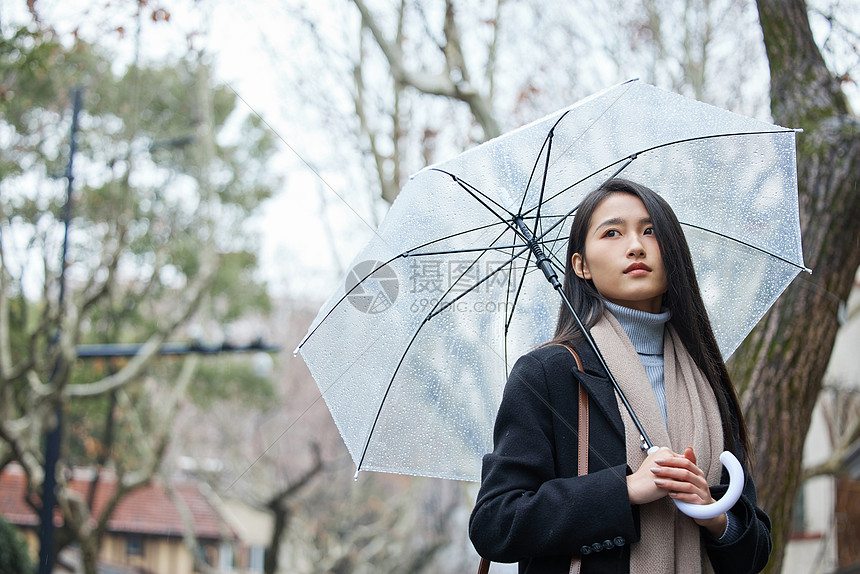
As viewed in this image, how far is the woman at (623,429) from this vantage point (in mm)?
1880

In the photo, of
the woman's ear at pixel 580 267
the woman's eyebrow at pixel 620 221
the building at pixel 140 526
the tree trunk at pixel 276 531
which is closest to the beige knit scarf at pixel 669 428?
the woman's ear at pixel 580 267

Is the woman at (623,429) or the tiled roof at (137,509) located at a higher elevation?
the woman at (623,429)

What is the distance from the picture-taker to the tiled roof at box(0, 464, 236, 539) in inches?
893

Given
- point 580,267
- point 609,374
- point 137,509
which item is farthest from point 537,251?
point 137,509

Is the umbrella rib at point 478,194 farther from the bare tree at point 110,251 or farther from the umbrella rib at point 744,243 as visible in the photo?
the bare tree at point 110,251

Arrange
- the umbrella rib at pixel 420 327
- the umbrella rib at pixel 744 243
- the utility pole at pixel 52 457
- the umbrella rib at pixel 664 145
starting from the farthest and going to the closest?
the utility pole at pixel 52 457
the umbrella rib at pixel 744 243
the umbrella rib at pixel 420 327
the umbrella rib at pixel 664 145

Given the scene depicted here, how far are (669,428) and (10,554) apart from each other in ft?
37.3

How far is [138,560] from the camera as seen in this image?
24.5m

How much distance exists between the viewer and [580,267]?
2316 millimetres

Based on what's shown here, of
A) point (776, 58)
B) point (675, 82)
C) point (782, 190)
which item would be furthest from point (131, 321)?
point (782, 190)

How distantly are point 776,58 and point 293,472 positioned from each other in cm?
2348

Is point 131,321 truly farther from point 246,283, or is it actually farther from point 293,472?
point 293,472

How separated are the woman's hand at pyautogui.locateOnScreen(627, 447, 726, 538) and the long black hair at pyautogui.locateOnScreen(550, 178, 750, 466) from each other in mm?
343

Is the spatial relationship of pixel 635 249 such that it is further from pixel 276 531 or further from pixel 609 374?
pixel 276 531
